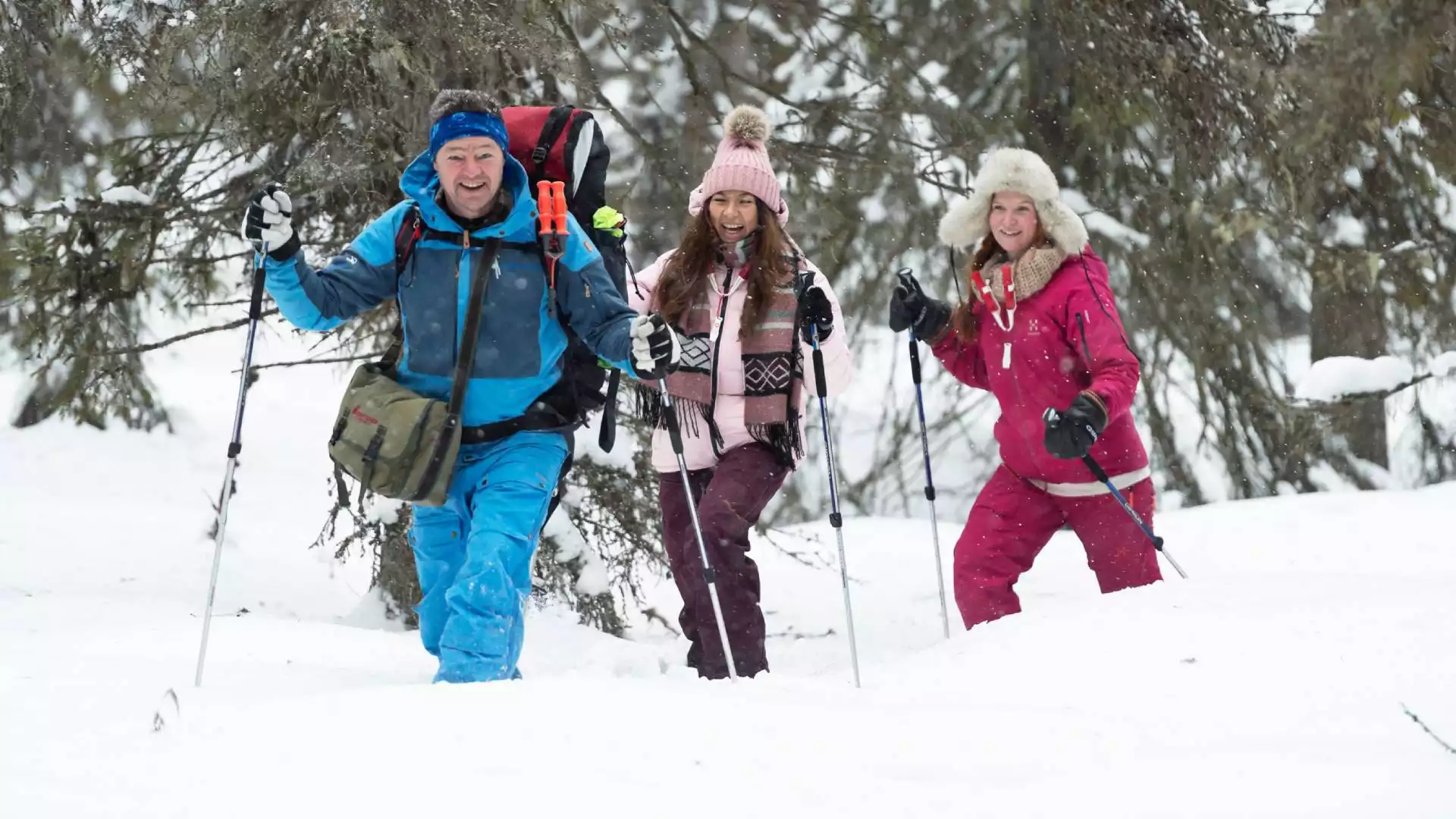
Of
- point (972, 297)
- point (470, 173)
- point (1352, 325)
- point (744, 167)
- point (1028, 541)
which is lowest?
point (1028, 541)

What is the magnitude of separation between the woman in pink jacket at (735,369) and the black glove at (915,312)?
23 cm

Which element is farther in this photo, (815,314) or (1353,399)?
(1353,399)

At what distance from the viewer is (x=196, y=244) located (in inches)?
265

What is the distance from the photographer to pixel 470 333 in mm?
4000

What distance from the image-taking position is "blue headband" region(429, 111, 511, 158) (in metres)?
4.09

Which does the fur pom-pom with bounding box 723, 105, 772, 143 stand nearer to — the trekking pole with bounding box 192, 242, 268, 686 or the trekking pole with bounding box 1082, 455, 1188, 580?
the trekking pole with bounding box 1082, 455, 1188, 580

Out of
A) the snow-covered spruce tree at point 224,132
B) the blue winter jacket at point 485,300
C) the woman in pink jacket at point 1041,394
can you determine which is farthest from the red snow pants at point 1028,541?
the snow-covered spruce tree at point 224,132

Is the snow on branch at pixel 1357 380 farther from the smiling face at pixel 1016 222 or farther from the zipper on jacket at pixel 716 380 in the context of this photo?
the zipper on jacket at pixel 716 380

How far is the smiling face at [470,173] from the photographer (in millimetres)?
4051

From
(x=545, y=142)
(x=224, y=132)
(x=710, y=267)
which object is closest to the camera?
(x=545, y=142)

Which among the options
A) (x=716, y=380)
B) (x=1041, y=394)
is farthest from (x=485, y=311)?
(x=1041, y=394)

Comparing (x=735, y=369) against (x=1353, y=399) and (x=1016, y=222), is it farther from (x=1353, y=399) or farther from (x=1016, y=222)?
(x=1353, y=399)

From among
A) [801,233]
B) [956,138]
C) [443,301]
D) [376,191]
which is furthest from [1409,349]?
[443,301]

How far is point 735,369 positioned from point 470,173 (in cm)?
125
